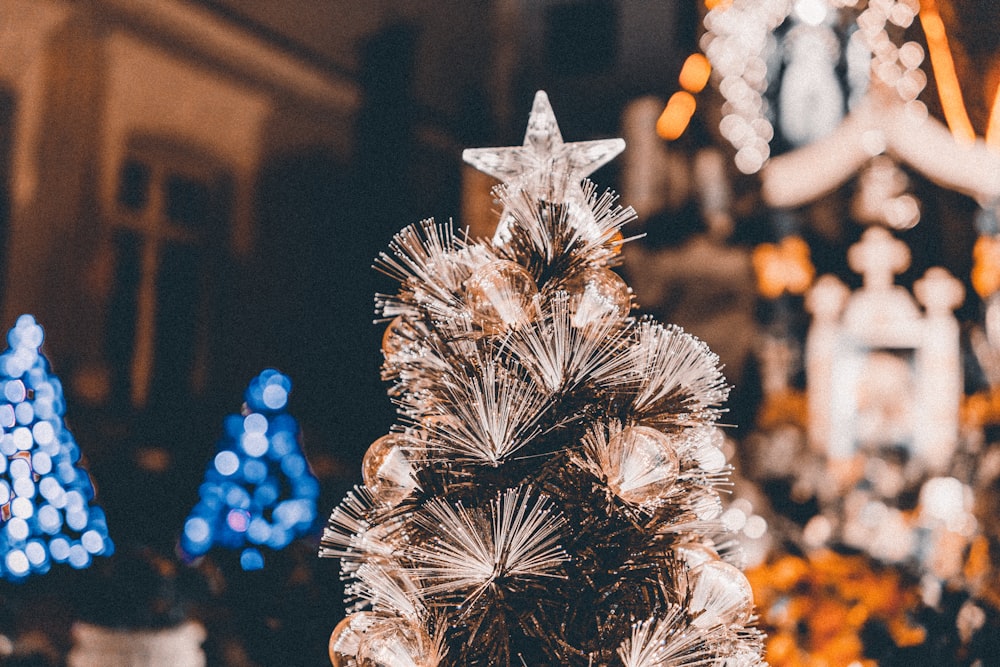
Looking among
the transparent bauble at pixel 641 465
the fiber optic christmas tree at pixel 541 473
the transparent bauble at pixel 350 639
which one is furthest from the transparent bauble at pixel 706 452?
the transparent bauble at pixel 350 639

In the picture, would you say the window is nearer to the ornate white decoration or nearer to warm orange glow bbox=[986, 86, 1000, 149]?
the ornate white decoration

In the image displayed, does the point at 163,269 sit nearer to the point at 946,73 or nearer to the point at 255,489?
the point at 255,489

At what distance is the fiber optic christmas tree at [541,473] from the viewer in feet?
3.90

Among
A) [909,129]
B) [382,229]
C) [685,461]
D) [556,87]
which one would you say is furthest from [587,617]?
[556,87]

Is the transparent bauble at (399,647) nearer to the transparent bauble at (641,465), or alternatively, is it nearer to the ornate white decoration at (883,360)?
the transparent bauble at (641,465)

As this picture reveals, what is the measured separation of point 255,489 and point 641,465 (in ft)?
7.58

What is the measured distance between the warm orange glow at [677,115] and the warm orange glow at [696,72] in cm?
7

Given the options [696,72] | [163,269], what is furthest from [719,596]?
[163,269]

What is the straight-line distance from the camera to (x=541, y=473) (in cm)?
122

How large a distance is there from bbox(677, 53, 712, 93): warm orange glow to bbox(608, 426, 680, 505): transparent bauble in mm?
3321

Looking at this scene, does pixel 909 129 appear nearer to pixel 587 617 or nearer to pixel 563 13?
pixel 563 13

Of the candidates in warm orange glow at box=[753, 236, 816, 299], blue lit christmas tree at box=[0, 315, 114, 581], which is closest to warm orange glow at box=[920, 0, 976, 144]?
warm orange glow at box=[753, 236, 816, 299]

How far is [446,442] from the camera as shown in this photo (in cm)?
124

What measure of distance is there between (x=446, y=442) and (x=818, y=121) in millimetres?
3328
